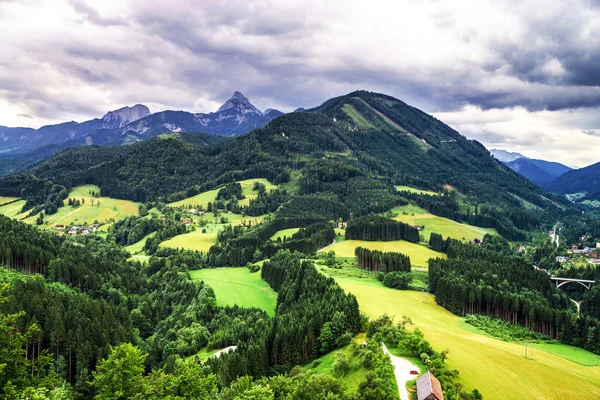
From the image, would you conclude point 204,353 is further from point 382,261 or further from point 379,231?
point 379,231

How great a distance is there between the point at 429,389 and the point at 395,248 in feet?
424

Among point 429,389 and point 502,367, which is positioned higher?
point 429,389

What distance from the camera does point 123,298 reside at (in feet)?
362

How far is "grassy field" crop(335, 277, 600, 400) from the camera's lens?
57.4 m

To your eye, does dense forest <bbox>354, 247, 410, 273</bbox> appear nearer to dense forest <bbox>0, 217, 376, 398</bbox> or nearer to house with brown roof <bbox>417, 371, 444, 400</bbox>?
dense forest <bbox>0, 217, 376, 398</bbox>

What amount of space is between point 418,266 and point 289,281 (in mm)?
65586

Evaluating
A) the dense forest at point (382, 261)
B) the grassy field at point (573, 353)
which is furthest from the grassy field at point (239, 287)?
the grassy field at point (573, 353)

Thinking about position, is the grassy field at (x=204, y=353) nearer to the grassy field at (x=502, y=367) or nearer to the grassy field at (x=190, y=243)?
the grassy field at (x=502, y=367)

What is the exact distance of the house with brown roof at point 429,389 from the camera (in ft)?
154

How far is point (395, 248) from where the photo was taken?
572 ft

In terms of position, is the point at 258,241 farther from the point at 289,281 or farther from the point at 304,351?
the point at 304,351

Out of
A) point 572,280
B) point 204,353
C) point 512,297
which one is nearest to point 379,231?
point 572,280

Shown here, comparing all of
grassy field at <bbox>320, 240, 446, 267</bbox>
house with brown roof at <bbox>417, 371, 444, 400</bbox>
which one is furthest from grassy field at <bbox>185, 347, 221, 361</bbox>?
grassy field at <bbox>320, 240, 446, 267</bbox>

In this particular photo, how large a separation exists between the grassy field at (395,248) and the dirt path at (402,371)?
101m
